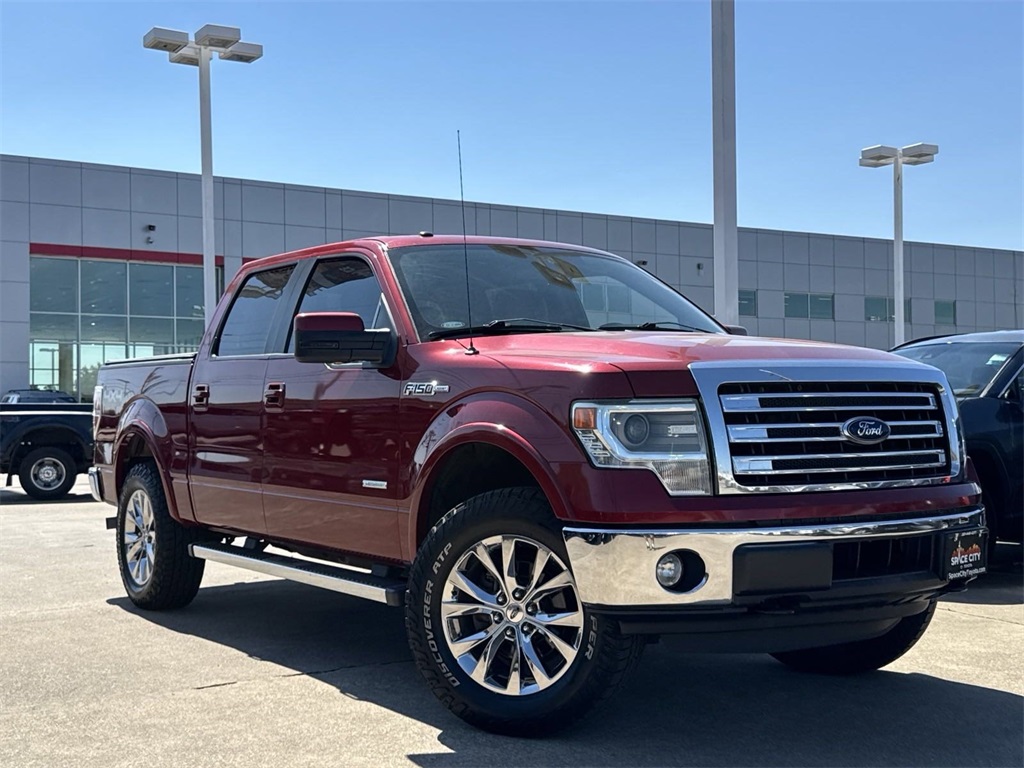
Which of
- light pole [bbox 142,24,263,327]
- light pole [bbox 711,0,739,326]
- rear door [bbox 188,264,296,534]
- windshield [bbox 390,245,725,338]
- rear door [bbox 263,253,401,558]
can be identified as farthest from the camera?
light pole [bbox 142,24,263,327]

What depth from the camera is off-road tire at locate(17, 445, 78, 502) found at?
1639cm

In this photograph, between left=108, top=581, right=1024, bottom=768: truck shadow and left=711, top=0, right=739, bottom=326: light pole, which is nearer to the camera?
left=108, top=581, right=1024, bottom=768: truck shadow

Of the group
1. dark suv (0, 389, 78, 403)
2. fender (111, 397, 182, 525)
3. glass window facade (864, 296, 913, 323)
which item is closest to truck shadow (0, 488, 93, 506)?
dark suv (0, 389, 78, 403)

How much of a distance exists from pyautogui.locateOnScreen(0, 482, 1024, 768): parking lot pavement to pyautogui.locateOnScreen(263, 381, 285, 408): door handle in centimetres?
127

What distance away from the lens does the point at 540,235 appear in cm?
4372

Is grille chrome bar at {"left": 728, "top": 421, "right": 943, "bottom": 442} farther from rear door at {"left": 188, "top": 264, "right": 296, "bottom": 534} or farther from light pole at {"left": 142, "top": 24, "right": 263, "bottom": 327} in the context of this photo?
light pole at {"left": 142, "top": 24, "right": 263, "bottom": 327}

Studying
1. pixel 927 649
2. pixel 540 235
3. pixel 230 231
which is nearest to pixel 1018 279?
pixel 540 235

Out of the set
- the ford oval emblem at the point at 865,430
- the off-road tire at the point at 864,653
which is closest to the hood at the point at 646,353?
the ford oval emblem at the point at 865,430

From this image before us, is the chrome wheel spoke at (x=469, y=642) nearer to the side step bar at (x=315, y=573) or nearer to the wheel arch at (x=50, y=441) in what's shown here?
the side step bar at (x=315, y=573)

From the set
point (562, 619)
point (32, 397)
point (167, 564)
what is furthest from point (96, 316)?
point (562, 619)

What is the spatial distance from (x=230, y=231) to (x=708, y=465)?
113ft

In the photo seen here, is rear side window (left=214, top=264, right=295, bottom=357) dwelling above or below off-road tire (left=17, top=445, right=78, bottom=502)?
above

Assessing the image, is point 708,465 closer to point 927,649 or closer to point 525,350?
point 525,350

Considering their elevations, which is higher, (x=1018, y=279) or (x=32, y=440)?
(x=1018, y=279)
